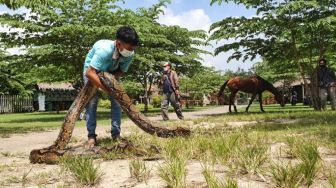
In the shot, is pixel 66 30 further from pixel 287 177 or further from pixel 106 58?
pixel 287 177

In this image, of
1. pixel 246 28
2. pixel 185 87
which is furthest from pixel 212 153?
pixel 185 87

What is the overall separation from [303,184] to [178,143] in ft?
6.94

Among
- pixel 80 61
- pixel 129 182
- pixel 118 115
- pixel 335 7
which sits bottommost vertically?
pixel 129 182

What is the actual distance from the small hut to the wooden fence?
2003 millimetres

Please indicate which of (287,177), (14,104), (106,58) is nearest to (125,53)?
(106,58)

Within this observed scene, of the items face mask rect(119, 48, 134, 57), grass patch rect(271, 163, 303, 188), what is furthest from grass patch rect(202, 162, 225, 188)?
face mask rect(119, 48, 134, 57)

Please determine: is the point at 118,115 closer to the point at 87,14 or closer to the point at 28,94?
the point at 87,14

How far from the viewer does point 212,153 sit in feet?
17.1

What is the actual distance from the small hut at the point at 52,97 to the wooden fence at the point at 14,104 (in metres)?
2.00

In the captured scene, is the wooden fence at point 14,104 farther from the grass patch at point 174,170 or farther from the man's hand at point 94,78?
the grass patch at point 174,170

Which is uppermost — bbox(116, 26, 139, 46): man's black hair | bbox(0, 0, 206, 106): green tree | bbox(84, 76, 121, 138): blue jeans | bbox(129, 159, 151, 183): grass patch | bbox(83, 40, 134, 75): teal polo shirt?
bbox(0, 0, 206, 106): green tree

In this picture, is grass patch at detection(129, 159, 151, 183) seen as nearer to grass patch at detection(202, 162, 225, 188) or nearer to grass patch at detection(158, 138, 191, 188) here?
grass patch at detection(158, 138, 191, 188)

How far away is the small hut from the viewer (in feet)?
174

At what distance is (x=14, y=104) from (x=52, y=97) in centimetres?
823
